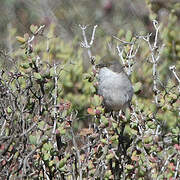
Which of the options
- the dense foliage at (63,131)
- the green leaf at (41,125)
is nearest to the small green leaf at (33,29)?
the dense foliage at (63,131)

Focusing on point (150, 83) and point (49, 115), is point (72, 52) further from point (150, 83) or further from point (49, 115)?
point (49, 115)

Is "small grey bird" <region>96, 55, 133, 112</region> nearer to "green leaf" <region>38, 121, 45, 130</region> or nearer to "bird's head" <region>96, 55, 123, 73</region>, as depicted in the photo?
"bird's head" <region>96, 55, 123, 73</region>

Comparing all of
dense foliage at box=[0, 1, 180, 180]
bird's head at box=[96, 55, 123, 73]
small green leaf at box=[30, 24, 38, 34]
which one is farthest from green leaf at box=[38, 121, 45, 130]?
bird's head at box=[96, 55, 123, 73]

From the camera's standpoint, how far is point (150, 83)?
505 centimetres

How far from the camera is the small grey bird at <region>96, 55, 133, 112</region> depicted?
3252 mm

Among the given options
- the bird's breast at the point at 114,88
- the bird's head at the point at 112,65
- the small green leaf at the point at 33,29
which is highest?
the small green leaf at the point at 33,29

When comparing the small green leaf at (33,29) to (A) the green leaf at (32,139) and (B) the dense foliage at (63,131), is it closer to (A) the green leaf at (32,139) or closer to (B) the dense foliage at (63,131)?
(B) the dense foliage at (63,131)

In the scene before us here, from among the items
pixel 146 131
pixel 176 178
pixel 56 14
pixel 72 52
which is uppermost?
pixel 56 14

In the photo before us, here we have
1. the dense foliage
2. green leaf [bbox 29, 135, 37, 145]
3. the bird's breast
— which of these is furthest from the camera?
the bird's breast

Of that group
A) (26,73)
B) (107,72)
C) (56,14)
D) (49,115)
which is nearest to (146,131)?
(107,72)

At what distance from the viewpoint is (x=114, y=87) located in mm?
3309

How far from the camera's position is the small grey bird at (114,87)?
3.25m

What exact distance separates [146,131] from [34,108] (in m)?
0.78

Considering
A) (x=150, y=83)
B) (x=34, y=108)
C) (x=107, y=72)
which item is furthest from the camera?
(x=150, y=83)
